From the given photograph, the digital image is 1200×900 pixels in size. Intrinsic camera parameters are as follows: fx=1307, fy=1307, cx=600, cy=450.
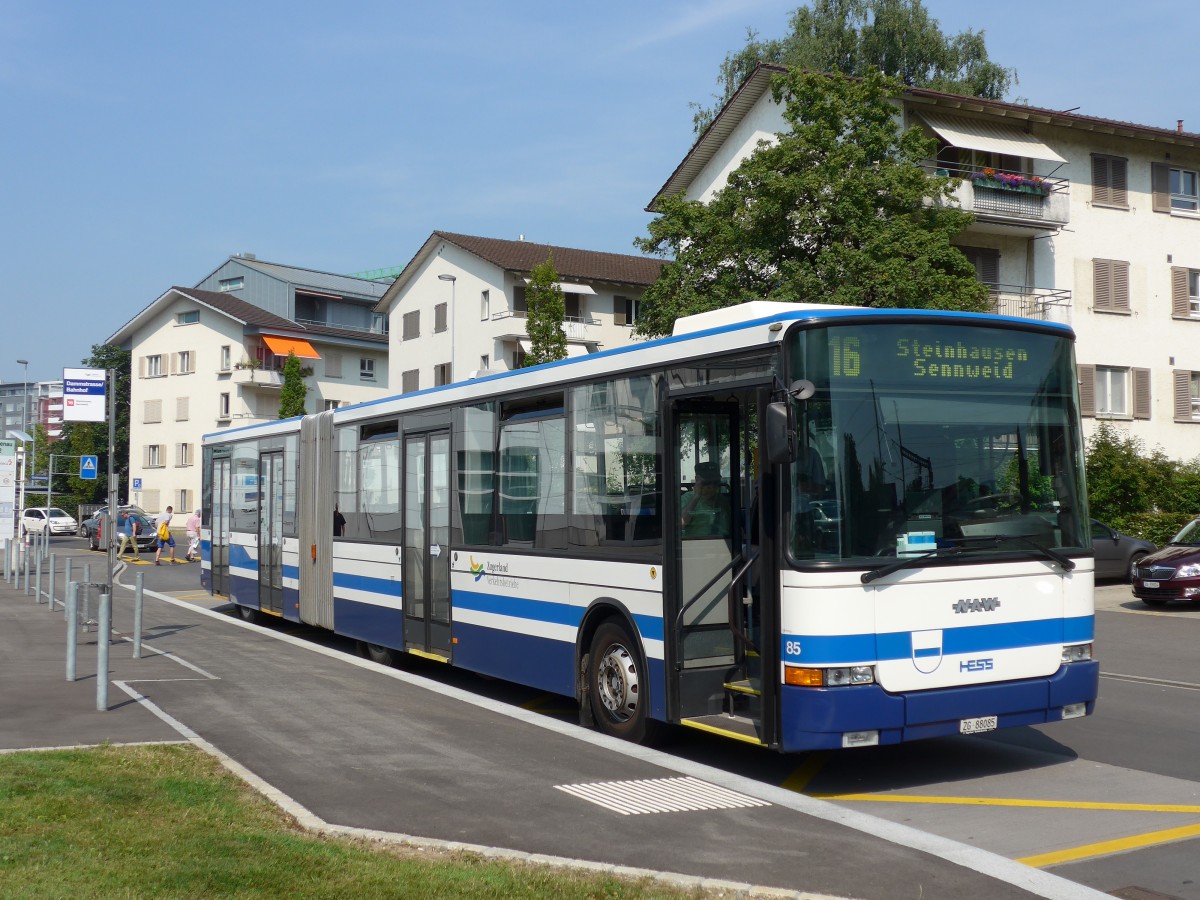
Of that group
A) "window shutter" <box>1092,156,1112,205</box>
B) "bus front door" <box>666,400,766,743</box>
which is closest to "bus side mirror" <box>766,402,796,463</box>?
"bus front door" <box>666,400,766,743</box>

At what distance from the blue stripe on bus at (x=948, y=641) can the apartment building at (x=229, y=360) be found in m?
65.4

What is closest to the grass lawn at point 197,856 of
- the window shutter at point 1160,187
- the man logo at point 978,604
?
the man logo at point 978,604

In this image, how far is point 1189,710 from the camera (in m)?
11.8

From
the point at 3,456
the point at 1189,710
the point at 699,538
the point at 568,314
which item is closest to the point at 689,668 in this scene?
the point at 699,538

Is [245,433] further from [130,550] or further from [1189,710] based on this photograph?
[130,550]

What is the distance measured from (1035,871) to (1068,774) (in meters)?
2.94

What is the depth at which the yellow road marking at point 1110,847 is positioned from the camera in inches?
264

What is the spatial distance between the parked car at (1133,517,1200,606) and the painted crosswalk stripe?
17.4 m

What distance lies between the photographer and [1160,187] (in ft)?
133

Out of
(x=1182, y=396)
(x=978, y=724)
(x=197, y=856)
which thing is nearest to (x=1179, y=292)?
(x=1182, y=396)

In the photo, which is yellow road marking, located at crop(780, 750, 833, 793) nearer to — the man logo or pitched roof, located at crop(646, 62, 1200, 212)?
the man logo

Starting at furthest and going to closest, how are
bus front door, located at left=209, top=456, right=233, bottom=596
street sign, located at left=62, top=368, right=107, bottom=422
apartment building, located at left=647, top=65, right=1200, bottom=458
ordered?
apartment building, located at left=647, top=65, right=1200, bottom=458 < street sign, located at left=62, top=368, right=107, bottom=422 < bus front door, located at left=209, top=456, right=233, bottom=596

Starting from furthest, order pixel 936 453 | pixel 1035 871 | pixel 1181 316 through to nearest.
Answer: pixel 1181 316, pixel 936 453, pixel 1035 871

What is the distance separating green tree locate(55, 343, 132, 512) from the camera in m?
89.2
